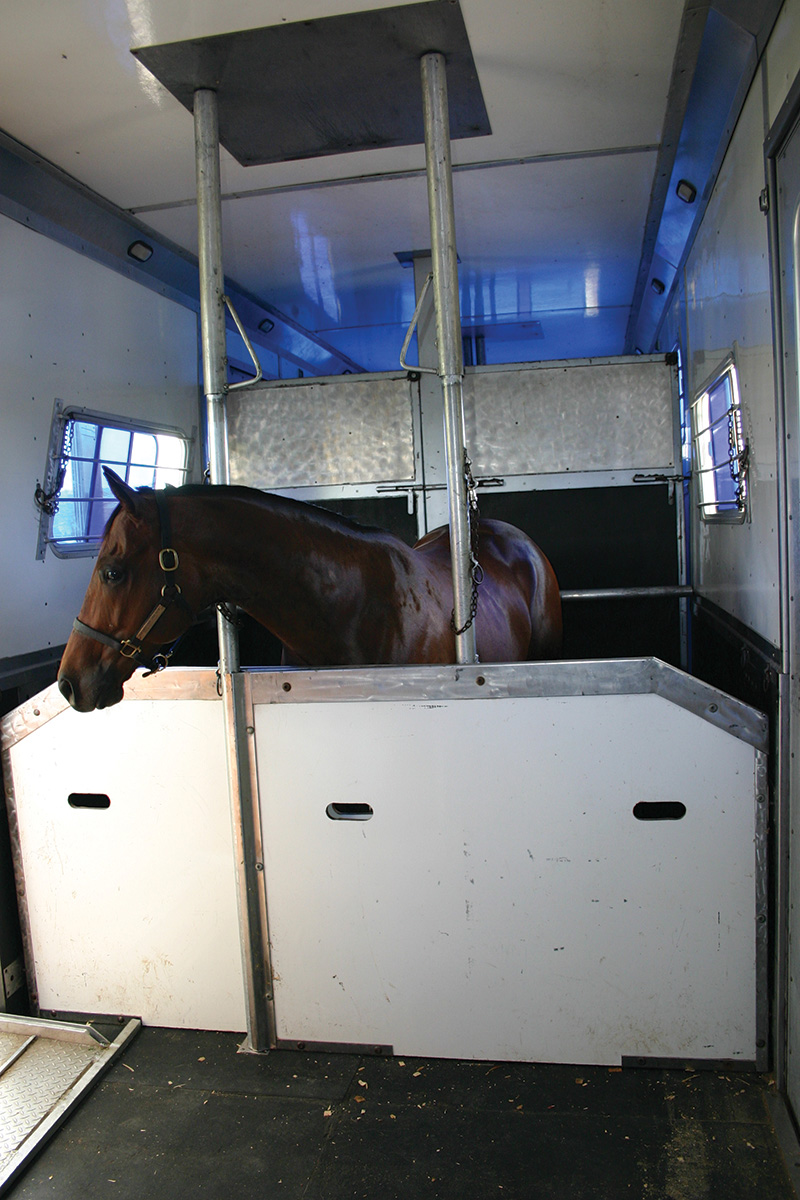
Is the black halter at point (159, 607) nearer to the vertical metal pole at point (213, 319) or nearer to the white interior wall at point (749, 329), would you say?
the vertical metal pole at point (213, 319)

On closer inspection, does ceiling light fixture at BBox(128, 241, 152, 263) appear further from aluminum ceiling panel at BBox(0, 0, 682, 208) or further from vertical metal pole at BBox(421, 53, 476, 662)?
vertical metal pole at BBox(421, 53, 476, 662)

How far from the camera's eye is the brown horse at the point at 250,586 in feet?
7.37

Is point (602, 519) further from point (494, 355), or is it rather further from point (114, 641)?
point (494, 355)

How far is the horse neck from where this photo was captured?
7.68 ft

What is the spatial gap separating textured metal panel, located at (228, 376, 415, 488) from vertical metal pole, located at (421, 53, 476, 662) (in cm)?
225

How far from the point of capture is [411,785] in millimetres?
2334

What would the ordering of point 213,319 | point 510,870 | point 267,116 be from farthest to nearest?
point 267,116 → point 213,319 → point 510,870

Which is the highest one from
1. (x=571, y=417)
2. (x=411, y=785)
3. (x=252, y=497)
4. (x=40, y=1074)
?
(x=571, y=417)

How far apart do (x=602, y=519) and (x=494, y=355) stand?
14.1 feet

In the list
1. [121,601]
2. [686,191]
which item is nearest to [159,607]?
[121,601]

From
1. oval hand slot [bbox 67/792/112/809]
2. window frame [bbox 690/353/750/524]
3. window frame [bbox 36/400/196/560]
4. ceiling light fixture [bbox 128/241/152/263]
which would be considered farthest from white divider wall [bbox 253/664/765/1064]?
ceiling light fixture [bbox 128/241/152/263]

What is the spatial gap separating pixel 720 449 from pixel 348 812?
2.20 meters

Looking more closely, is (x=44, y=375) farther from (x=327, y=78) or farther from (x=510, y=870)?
(x=510, y=870)

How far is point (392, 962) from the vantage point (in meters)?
2.38
